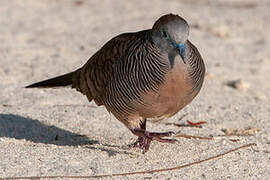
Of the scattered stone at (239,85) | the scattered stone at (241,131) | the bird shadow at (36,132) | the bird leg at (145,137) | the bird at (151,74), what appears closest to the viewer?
the bird at (151,74)

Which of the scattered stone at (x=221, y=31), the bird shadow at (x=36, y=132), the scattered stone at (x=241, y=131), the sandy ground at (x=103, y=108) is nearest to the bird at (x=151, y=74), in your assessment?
the sandy ground at (x=103, y=108)

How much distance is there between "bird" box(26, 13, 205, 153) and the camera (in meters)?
4.68

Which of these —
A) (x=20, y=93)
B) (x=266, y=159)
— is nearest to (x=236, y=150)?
(x=266, y=159)

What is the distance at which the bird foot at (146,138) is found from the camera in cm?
504

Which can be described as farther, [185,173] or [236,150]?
[236,150]

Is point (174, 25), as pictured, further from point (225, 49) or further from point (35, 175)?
point (225, 49)

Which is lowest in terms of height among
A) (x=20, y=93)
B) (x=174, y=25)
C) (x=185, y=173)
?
(x=20, y=93)

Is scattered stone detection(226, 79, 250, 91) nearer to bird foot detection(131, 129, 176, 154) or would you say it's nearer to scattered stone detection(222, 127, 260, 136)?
scattered stone detection(222, 127, 260, 136)

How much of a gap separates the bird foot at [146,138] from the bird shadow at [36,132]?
16.6 inches

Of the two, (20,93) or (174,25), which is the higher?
(174,25)

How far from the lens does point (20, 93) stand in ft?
22.1

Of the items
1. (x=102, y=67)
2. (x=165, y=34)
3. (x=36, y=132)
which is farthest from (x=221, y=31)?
(x=165, y=34)

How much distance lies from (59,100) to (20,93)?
0.46 metres

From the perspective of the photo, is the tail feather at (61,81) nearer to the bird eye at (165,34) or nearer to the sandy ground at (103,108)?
the sandy ground at (103,108)
